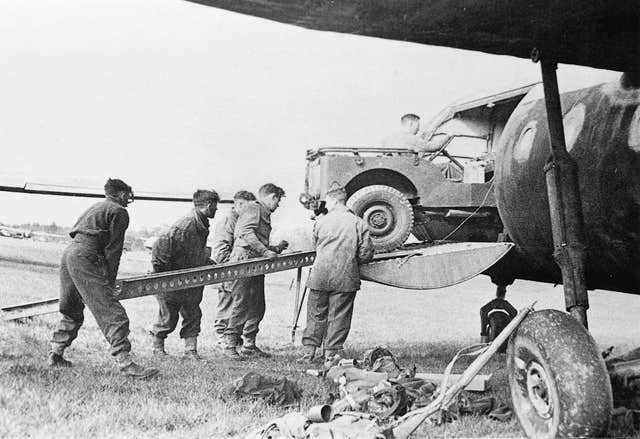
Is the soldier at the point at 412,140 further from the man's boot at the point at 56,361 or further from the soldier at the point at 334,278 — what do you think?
the man's boot at the point at 56,361

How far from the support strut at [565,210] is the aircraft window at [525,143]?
4.06 feet

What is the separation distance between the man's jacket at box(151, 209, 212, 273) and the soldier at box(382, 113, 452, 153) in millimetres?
3616

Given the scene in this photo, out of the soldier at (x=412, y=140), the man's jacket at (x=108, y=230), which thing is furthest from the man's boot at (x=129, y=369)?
the soldier at (x=412, y=140)

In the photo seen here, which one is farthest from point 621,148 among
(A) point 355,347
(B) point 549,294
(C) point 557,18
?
(B) point 549,294

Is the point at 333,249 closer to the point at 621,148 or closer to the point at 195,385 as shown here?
the point at 195,385

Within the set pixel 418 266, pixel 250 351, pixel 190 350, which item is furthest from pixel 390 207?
pixel 190 350

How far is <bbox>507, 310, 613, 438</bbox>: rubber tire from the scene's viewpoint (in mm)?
2615

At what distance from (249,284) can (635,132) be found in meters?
4.41

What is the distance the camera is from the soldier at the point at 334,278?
595cm

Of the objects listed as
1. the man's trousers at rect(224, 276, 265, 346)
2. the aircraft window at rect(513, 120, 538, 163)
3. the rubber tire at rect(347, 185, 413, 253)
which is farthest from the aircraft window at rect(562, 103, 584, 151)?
the rubber tire at rect(347, 185, 413, 253)

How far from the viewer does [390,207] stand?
331 inches

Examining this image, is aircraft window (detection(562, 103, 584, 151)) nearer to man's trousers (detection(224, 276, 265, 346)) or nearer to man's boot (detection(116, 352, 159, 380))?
man's boot (detection(116, 352, 159, 380))

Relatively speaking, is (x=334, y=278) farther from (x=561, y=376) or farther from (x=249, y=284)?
(x=561, y=376)

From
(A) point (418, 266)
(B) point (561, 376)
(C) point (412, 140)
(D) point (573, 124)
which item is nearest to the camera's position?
(B) point (561, 376)
